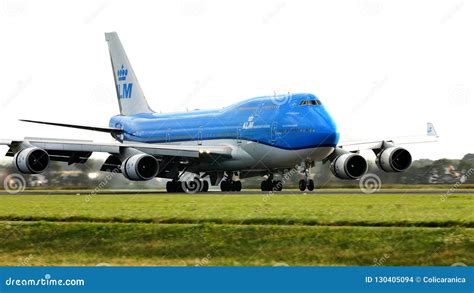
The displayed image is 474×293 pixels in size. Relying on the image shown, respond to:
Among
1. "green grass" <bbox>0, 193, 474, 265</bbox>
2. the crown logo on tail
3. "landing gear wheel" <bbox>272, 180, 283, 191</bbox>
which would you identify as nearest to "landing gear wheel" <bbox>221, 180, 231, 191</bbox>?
"landing gear wheel" <bbox>272, 180, 283, 191</bbox>

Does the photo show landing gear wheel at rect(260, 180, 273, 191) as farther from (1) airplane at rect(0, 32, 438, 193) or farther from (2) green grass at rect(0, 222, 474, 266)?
(2) green grass at rect(0, 222, 474, 266)

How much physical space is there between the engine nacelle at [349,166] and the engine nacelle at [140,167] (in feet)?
33.0

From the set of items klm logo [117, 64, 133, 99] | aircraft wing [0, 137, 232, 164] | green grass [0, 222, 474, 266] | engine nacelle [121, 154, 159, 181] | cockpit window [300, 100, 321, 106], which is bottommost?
green grass [0, 222, 474, 266]

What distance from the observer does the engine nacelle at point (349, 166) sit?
5494 centimetres

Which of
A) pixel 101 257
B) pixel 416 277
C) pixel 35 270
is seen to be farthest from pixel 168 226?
pixel 416 277

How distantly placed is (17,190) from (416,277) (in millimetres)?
43221

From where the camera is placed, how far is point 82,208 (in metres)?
34.5

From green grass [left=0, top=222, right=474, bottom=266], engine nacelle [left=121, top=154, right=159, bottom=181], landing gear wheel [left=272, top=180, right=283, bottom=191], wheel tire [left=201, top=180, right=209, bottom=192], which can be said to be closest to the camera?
green grass [left=0, top=222, right=474, bottom=266]

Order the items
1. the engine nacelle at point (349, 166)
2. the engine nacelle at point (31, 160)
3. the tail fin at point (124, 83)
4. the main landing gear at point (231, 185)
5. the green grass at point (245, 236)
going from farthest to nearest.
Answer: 1. the tail fin at point (124, 83)
2. the main landing gear at point (231, 185)
3. the engine nacelle at point (349, 166)
4. the engine nacelle at point (31, 160)
5. the green grass at point (245, 236)

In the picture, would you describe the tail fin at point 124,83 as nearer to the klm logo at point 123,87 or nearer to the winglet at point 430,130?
the klm logo at point 123,87

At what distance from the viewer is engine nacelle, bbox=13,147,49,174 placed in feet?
172

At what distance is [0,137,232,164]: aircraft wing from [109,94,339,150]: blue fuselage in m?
1.44

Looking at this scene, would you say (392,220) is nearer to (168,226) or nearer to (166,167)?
(168,226)

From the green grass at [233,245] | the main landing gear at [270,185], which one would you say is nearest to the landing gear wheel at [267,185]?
the main landing gear at [270,185]
